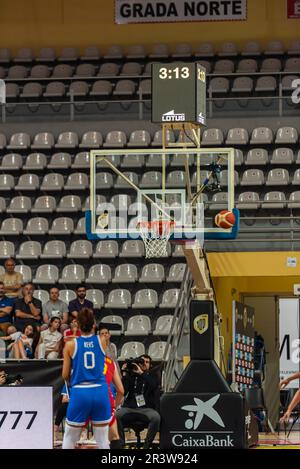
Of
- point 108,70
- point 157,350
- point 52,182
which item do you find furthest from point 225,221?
point 108,70

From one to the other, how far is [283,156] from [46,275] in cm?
486

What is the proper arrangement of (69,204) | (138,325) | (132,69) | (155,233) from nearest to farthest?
(155,233), (138,325), (69,204), (132,69)

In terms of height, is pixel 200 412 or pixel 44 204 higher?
pixel 44 204

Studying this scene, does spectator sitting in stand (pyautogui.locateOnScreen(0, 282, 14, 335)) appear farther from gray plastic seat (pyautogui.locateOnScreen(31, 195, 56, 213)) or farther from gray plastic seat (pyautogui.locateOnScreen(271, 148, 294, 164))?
gray plastic seat (pyautogui.locateOnScreen(271, 148, 294, 164))

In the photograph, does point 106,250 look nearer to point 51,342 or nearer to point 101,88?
point 51,342

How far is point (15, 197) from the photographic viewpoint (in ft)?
74.6

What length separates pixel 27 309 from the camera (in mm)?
19172

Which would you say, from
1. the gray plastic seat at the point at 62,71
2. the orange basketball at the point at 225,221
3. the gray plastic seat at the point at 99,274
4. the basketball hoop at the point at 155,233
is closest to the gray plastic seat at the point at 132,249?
the gray plastic seat at the point at 99,274

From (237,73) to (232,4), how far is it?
291 centimetres

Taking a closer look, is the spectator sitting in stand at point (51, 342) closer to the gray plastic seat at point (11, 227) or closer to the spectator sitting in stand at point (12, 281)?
the spectator sitting in stand at point (12, 281)

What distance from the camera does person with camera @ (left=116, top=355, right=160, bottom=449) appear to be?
50.9 ft

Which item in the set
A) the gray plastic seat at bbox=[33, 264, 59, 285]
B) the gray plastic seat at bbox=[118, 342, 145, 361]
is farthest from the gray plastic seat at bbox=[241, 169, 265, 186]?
the gray plastic seat at bbox=[118, 342, 145, 361]
